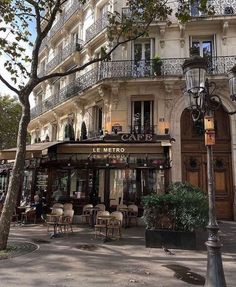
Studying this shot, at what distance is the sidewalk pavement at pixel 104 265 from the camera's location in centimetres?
606

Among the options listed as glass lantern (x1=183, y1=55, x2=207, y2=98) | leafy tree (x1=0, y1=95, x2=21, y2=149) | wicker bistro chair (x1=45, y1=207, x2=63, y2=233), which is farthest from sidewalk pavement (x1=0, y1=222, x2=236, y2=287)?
leafy tree (x1=0, y1=95, x2=21, y2=149)

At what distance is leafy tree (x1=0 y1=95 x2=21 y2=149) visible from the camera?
29.5 m

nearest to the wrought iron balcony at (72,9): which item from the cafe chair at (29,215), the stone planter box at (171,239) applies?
the cafe chair at (29,215)

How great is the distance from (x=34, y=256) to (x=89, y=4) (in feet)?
51.5

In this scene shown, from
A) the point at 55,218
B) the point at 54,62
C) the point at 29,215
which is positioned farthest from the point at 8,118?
the point at 55,218

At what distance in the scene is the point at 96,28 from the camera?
18375 mm

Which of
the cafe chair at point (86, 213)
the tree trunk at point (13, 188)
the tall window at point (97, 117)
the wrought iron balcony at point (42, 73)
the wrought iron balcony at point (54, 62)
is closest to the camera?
the tree trunk at point (13, 188)

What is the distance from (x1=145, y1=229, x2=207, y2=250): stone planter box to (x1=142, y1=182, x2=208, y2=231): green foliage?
0.16 meters

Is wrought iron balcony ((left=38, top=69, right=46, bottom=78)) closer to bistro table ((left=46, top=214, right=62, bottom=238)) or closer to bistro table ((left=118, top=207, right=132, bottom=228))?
bistro table ((left=118, top=207, right=132, bottom=228))

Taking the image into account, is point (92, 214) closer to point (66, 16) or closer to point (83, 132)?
point (83, 132)

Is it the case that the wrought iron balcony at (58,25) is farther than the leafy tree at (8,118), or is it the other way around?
the leafy tree at (8,118)

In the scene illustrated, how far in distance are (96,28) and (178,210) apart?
12.5 metres

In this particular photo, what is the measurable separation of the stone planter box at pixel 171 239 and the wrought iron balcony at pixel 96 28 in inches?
473

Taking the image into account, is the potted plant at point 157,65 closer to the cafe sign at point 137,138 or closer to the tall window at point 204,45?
the tall window at point 204,45
